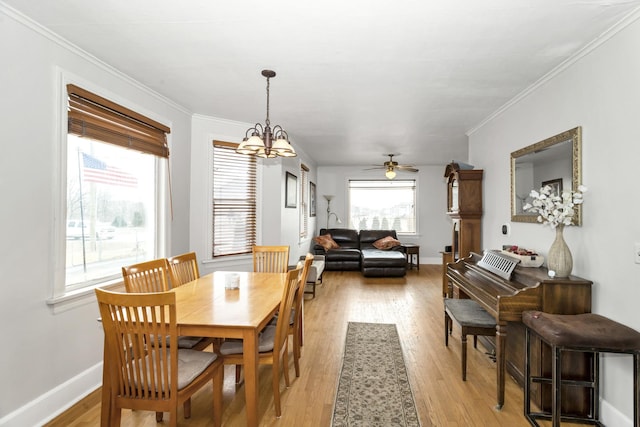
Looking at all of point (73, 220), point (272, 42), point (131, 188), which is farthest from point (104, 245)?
point (272, 42)

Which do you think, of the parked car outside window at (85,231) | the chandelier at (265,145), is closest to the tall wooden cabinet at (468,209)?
the chandelier at (265,145)

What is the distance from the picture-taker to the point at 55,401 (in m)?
2.25

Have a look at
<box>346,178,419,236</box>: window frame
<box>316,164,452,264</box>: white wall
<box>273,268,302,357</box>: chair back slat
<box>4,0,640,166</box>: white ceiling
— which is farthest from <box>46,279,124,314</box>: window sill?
<box>316,164,452,264</box>: white wall

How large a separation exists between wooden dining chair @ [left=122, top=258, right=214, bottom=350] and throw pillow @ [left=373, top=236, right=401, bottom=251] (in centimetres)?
564

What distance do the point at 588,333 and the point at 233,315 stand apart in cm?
205

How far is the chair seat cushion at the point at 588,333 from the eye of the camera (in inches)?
72.2

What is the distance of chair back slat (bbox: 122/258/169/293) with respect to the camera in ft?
7.55

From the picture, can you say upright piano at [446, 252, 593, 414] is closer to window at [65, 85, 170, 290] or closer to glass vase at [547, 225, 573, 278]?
glass vase at [547, 225, 573, 278]

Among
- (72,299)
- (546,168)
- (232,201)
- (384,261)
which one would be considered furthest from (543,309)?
(384,261)

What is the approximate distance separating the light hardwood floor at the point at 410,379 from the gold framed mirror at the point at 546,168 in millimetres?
1441

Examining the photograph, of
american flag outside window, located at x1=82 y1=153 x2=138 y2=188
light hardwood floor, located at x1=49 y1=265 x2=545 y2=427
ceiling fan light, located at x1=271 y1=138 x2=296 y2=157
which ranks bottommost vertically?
light hardwood floor, located at x1=49 y1=265 x2=545 y2=427

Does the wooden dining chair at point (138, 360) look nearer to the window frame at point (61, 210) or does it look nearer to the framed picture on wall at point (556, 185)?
the window frame at point (61, 210)

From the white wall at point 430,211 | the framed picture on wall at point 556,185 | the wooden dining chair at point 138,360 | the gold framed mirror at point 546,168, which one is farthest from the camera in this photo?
the white wall at point 430,211

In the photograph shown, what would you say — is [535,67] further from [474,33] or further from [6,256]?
[6,256]
